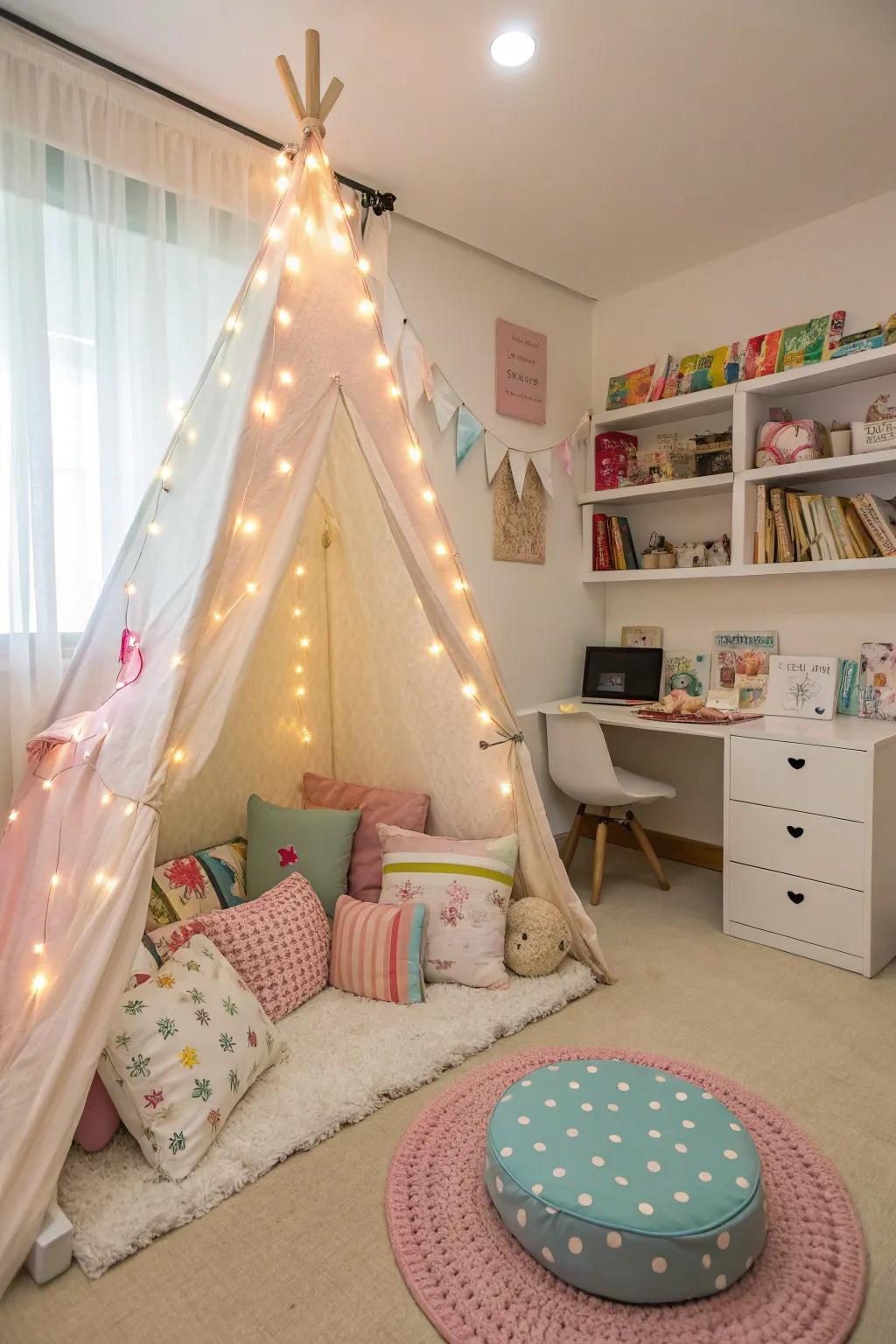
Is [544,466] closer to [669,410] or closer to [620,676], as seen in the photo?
[669,410]

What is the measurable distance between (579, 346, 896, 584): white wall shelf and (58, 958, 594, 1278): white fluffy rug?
5.84 feet

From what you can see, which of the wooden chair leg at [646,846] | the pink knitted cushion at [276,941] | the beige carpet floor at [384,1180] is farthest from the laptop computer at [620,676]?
the pink knitted cushion at [276,941]

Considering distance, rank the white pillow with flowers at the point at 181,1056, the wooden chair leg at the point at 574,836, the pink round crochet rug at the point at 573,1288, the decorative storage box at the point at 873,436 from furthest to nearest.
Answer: the wooden chair leg at the point at 574,836 → the decorative storage box at the point at 873,436 → the white pillow with flowers at the point at 181,1056 → the pink round crochet rug at the point at 573,1288

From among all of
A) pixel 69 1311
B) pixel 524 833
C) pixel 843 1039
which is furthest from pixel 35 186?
pixel 843 1039

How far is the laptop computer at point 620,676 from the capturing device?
12.5ft

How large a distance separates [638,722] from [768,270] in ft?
6.19

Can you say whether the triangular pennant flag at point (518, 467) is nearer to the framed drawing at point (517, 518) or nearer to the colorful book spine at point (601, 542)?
the framed drawing at point (517, 518)

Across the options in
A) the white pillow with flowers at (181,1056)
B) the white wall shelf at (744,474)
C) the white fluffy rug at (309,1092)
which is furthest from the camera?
the white wall shelf at (744,474)

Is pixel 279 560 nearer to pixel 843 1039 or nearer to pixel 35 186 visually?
pixel 35 186

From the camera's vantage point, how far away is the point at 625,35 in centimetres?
218

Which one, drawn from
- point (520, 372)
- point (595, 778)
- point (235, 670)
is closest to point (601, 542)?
point (520, 372)

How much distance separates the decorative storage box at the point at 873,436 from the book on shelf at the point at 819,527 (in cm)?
17

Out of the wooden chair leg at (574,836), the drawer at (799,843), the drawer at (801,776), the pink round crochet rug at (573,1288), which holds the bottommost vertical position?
the pink round crochet rug at (573,1288)

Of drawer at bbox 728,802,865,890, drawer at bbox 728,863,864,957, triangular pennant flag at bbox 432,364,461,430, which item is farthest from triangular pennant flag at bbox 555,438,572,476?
drawer at bbox 728,863,864,957
